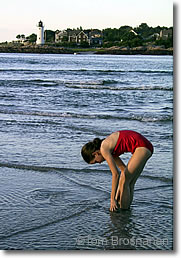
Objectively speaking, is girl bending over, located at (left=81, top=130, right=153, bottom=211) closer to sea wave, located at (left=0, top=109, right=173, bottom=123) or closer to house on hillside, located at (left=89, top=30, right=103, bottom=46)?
house on hillside, located at (left=89, top=30, right=103, bottom=46)

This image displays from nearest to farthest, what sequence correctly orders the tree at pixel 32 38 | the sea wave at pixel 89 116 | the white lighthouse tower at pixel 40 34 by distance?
the white lighthouse tower at pixel 40 34, the tree at pixel 32 38, the sea wave at pixel 89 116

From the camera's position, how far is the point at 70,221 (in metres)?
4.01

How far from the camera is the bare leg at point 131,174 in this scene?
3926mm

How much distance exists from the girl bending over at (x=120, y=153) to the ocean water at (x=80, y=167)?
0.22 meters

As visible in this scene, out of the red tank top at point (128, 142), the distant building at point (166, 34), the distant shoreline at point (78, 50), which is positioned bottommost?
the red tank top at point (128, 142)

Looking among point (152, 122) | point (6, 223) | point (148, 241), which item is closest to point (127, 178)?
point (148, 241)

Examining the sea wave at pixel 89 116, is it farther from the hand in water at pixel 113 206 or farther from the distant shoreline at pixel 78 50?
the hand in water at pixel 113 206

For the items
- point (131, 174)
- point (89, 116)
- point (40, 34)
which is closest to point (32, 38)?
point (40, 34)

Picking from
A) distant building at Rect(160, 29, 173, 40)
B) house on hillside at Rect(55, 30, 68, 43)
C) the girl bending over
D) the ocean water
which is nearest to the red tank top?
the girl bending over

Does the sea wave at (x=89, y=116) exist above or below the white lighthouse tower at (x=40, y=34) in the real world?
below

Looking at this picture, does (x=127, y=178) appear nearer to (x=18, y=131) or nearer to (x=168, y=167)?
(x=168, y=167)

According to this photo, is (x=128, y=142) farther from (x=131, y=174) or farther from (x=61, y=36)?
(x=61, y=36)

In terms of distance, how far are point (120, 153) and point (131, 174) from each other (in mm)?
203

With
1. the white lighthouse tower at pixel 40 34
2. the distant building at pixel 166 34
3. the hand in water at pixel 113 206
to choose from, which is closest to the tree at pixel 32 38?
the white lighthouse tower at pixel 40 34
